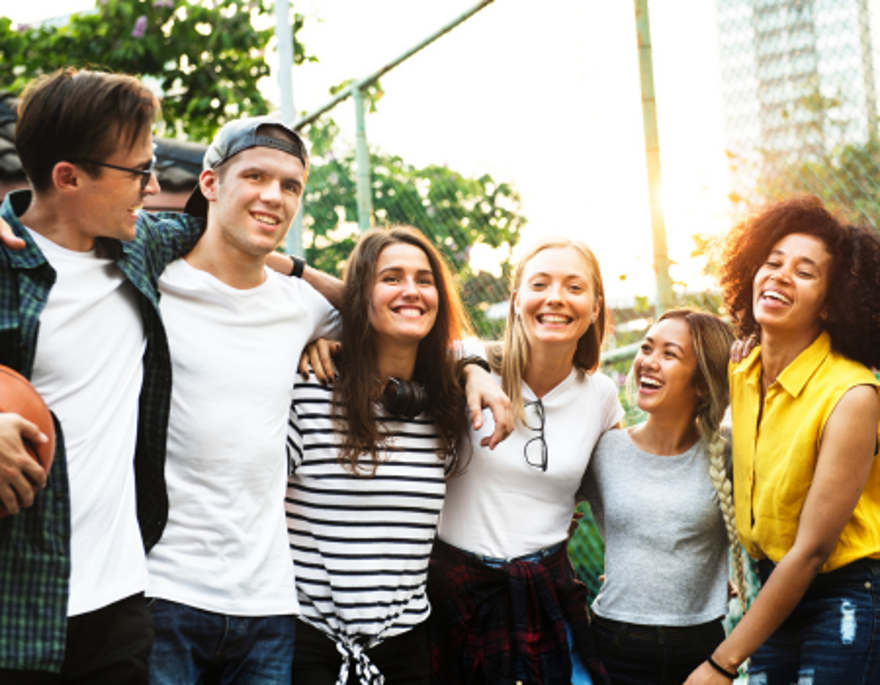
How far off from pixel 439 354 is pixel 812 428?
45.2 inches

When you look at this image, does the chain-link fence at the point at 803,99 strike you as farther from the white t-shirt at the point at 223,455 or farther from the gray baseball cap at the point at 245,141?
the white t-shirt at the point at 223,455

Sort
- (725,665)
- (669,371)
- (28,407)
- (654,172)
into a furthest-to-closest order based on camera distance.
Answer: (654,172), (669,371), (725,665), (28,407)

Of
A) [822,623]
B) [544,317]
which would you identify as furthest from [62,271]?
[822,623]

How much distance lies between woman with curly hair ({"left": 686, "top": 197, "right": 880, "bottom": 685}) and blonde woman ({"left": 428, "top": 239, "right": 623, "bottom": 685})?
472 mm

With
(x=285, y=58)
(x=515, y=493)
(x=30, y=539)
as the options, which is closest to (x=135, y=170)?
(x=30, y=539)

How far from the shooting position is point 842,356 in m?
2.49

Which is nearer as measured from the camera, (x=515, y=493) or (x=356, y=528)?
(x=356, y=528)

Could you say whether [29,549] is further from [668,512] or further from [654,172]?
[654,172]

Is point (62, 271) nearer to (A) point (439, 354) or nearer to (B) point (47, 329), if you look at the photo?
(B) point (47, 329)

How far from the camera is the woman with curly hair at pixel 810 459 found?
2336mm

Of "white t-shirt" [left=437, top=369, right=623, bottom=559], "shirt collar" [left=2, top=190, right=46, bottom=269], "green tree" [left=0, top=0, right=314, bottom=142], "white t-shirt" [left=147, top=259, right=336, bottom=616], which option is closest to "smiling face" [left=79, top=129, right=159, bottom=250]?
"shirt collar" [left=2, top=190, right=46, bottom=269]

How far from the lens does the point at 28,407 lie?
1816mm

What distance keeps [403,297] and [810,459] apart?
126 cm

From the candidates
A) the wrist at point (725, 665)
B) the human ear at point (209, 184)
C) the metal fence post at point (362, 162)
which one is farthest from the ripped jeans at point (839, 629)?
the metal fence post at point (362, 162)
